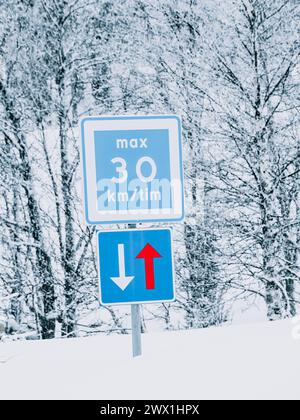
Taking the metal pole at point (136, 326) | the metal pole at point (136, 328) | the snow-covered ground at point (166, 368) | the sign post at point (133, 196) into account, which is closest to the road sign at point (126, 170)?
the sign post at point (133, 196)

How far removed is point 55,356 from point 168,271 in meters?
1.05

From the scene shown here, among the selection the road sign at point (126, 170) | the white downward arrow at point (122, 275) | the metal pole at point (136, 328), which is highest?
the road sign at point (126, 170)

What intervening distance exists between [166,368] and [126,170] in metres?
1.00

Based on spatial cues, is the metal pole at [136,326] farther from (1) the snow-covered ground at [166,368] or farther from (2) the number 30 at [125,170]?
(2) the number 30 at [125,170]

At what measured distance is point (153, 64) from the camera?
1176cm

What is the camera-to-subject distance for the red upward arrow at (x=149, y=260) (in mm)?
3010

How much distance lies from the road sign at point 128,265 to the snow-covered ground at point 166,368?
371mm

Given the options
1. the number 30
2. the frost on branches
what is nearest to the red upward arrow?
the number 30

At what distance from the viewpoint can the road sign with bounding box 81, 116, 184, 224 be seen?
2.96 m

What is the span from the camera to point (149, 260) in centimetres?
302

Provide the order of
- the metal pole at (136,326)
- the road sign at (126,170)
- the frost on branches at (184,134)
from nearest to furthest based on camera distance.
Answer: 1. the road sign at (126,170)
2. the metal pole at (136,326)
3. the frost on branches at (184,134)

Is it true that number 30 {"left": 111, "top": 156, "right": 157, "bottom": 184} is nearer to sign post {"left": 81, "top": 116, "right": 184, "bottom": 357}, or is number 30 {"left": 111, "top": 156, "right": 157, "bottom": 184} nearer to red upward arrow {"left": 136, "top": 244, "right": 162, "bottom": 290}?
sign post {"left": 81, "top": 116, "right": 184, "bottom": 357}

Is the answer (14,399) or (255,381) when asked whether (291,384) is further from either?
(14,399)

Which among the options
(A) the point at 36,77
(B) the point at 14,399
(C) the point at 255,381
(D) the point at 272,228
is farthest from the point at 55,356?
(A) the point at 36,77
